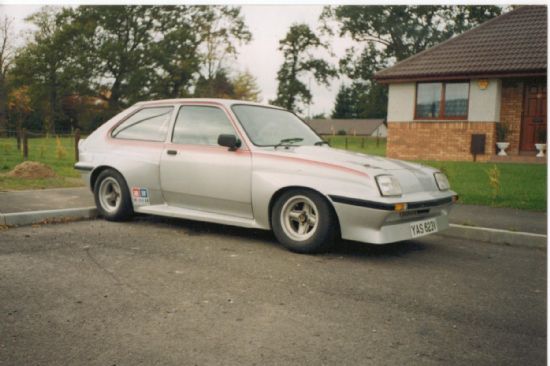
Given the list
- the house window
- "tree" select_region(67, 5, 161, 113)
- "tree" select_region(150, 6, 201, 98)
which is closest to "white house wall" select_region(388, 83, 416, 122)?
the house window

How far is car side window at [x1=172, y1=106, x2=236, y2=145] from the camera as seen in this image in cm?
564

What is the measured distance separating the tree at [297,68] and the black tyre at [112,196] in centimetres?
4879

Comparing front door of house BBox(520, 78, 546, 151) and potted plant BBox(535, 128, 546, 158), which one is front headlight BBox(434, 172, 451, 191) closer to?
A: potted plant BBox(535, 128, 546, 158)

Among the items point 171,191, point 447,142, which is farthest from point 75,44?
point 171,191

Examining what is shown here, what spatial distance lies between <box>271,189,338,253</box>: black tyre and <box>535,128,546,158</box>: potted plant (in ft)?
46.0

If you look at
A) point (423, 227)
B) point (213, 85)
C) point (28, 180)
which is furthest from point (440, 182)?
point (213, 85)

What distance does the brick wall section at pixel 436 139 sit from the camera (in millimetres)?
18250

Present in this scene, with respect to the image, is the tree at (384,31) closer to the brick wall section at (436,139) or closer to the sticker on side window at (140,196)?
the brick wall section at (436,139)

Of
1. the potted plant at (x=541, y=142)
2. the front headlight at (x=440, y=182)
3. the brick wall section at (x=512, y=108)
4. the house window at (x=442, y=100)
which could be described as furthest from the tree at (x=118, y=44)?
the front headlight at (x=440, y=182)

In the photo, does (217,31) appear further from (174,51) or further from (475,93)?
(475,93)

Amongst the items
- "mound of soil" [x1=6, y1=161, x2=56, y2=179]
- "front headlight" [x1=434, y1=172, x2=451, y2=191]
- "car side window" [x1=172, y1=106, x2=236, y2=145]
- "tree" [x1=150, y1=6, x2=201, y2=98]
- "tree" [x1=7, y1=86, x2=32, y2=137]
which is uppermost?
"tree" [x1=150, y1=6, x2=201, y2=98]

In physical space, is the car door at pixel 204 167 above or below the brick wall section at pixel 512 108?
below

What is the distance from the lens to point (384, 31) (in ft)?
124

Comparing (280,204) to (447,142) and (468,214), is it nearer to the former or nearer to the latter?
(468,214)
